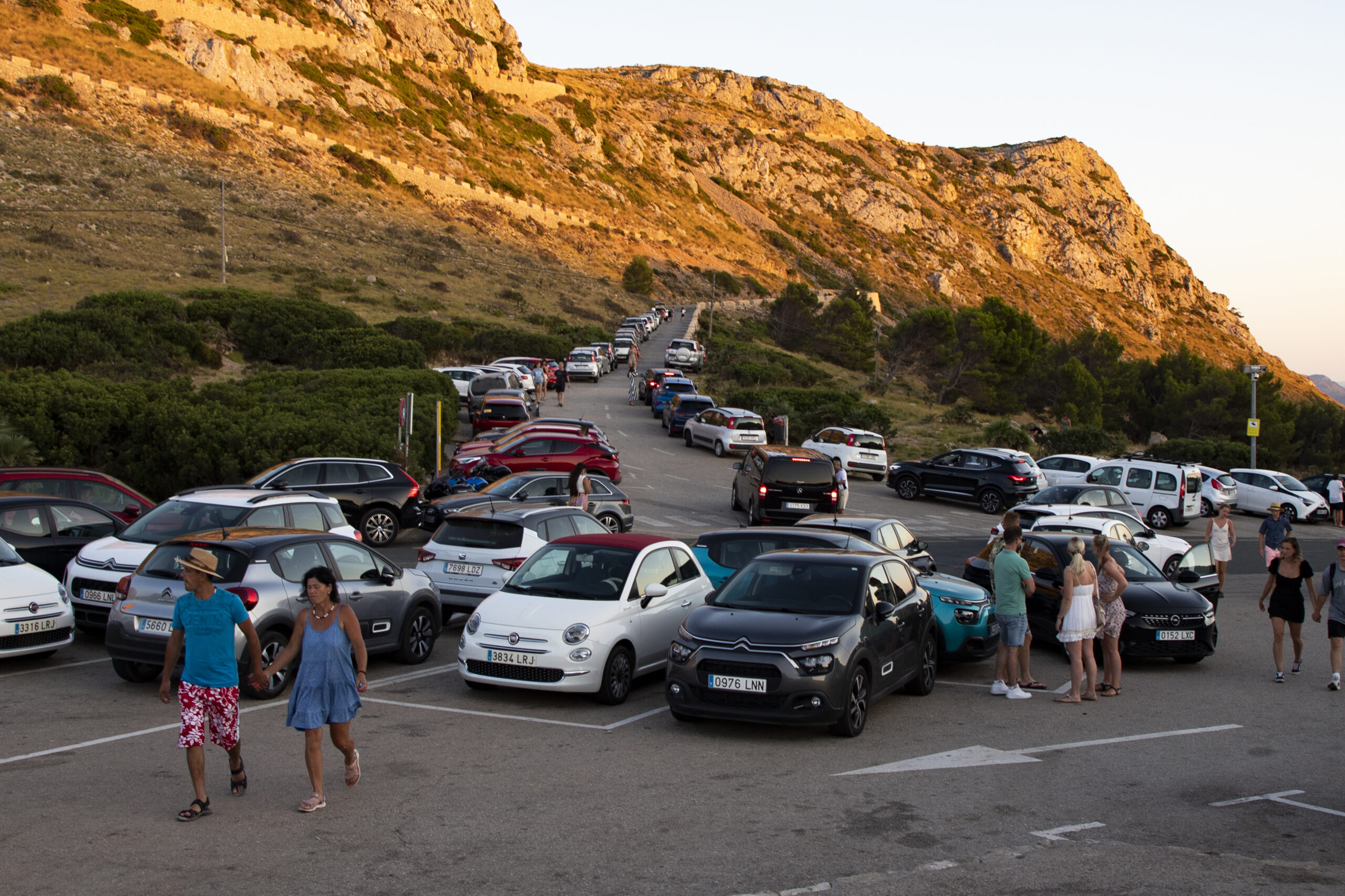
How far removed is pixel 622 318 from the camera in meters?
84.9

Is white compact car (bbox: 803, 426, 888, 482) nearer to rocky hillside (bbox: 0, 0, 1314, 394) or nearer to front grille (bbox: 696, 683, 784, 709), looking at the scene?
front grille (bbox: 696, 683, 784, 709)

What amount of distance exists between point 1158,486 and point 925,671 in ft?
67.6

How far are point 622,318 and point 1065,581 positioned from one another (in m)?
75.2

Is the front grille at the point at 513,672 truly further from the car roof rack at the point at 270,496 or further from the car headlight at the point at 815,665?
the car roof rack at the point at 270,496

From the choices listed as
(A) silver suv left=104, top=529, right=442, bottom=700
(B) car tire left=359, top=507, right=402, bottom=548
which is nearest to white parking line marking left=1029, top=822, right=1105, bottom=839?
(A) silver suv left=104, top=529, right=442, bottom=700

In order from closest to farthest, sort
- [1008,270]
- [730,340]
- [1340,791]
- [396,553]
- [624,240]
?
[1340,791], [396,553], [730,340], [624,240], [1008,270]

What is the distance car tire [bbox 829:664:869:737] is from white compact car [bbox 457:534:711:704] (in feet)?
7.02

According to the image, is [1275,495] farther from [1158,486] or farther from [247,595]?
[247,595]

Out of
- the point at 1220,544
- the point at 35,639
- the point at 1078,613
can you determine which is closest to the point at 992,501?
the point at 1220,544

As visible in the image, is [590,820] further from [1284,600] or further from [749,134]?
[749,134]

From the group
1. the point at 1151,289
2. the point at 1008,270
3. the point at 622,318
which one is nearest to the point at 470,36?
the point at 622,318

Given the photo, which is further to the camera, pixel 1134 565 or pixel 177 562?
pixel 1134 565

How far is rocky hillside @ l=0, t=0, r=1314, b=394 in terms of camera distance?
7062 centimetres

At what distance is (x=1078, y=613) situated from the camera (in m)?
10.8
